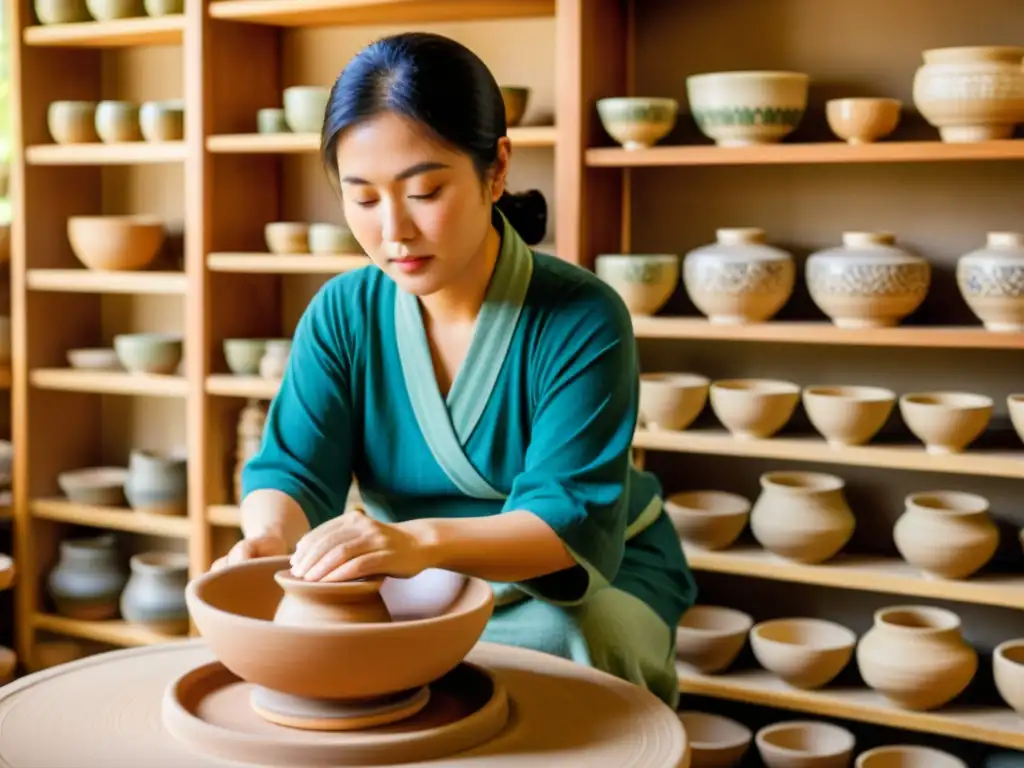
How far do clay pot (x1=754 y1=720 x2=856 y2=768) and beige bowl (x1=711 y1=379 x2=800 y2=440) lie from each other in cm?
62

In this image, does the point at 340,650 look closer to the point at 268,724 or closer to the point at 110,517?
the point at 268,724

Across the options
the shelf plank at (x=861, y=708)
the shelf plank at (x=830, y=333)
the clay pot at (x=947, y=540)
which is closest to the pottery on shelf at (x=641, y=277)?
the shelf plank at (x=830, y=333)

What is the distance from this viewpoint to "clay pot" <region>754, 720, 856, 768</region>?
283 centimetres

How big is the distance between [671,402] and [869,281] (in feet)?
1.57

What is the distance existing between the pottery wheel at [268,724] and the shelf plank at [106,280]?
1.86 m

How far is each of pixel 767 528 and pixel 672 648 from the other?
0.76 meters

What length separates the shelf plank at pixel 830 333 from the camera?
2.65 metres

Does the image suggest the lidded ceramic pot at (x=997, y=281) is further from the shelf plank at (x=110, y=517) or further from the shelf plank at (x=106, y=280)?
the shelf plank at (x=110, y=517)

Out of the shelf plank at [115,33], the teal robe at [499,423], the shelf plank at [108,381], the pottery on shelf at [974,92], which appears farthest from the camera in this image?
the shelf plank at [108,381]

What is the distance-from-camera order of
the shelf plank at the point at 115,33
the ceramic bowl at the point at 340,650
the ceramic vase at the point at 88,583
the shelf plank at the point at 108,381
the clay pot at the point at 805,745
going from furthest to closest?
the ceramic vase at the point at 88,583 < the shelf plank at the point at 108,381 < the shelf plank at the point at 115,33 < the clay pot at the point at 805,745 < the ceramic bowl at the point at 340,650

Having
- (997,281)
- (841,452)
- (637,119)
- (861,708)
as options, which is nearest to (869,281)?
(997,281)

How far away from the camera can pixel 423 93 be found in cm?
174

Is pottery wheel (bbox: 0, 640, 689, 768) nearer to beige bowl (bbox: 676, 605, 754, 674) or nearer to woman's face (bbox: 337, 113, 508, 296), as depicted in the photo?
woman's face (bbox: 337, 113, 508, 296)

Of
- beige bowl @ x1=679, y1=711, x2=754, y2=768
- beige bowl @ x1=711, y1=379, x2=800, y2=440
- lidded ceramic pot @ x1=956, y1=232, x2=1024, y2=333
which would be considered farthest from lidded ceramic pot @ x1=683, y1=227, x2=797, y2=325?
beige bowl @ x1=679, y1=711, x2=754, y2=768
